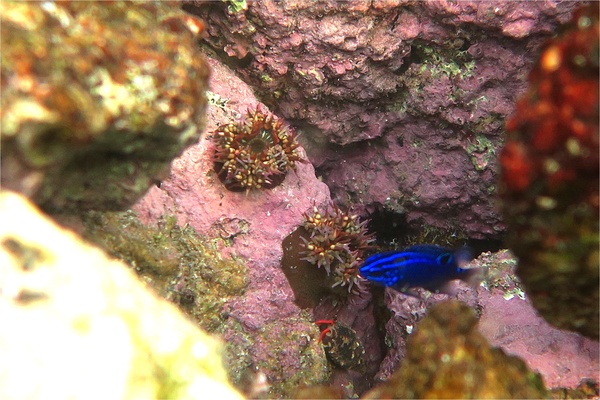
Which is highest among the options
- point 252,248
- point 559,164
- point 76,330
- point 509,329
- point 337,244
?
point 559,164

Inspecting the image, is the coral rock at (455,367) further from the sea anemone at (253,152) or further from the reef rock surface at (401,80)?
the reef rock surface at (401,80)

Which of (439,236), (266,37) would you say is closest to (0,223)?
(266,37)

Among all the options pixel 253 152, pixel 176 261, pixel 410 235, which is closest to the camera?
pixel 176 261

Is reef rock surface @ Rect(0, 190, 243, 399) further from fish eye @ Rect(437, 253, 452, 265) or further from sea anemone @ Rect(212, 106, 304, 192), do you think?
sea anemone @ Rect(212, 106, 304, 192)

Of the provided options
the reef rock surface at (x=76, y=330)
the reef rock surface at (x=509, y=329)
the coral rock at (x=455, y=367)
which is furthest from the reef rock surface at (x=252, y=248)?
the reef rock surface at (x=76, y=330)

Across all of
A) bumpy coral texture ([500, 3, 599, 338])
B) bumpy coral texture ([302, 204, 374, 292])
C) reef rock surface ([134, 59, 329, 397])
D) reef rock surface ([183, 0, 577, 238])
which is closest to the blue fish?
bumpy coral texture ([302, 204, 374, 292])

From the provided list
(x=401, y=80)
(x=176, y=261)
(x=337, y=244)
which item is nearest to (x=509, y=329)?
(x=337, y=244)

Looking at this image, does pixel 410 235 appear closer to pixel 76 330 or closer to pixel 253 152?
pixel 253 152
